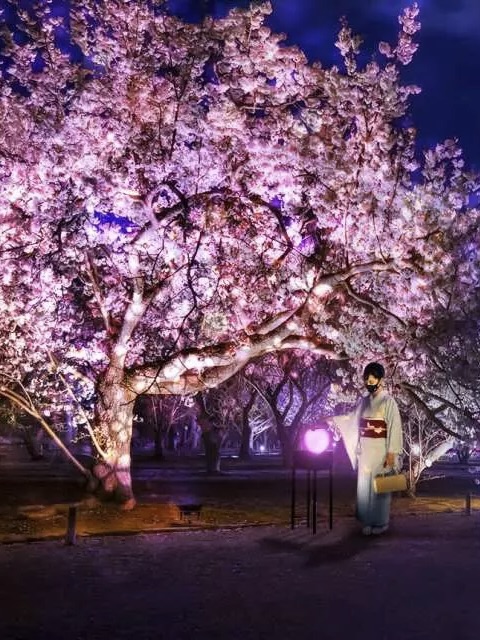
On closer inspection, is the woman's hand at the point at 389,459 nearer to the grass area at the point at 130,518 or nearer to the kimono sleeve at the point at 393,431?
the kimono sleeve at the point at 393,431

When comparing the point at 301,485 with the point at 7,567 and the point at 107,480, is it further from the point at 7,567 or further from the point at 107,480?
the point at 7,567

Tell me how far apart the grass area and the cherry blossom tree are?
3.38ft

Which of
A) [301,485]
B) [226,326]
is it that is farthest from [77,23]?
[301,485]

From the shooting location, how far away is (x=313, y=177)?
13406 millimetres

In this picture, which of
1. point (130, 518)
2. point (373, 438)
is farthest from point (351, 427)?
point (130, 518)

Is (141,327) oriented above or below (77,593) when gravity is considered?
above

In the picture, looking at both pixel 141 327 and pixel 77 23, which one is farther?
pixel 141 327

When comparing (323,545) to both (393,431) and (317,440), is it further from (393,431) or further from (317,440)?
(393,431)

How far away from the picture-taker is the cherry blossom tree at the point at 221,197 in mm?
13266

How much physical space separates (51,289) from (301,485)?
12.2 metres

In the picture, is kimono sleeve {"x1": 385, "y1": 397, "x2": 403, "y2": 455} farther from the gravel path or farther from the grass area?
the grass area

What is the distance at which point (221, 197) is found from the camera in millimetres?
14047

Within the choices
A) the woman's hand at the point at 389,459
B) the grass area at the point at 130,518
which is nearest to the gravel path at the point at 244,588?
the woman's hand at the point at 389,459

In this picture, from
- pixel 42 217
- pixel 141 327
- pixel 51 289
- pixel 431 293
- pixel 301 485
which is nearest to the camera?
pixel 431 293
